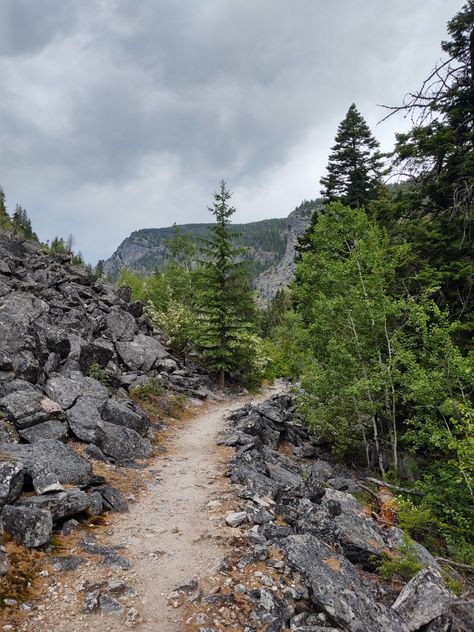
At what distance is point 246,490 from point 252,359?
58.5ft

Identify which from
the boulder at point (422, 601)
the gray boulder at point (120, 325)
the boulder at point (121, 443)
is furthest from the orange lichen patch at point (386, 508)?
the gray boulder at point (120, 325)

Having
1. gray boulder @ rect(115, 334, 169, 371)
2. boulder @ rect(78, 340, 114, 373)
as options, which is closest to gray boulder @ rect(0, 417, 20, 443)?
boulder @ rect(78, 340, 114, 373)

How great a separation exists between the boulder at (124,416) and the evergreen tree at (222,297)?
1107 centimetres

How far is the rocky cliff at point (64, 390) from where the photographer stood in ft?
21.6

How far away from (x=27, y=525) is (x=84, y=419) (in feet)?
16.2

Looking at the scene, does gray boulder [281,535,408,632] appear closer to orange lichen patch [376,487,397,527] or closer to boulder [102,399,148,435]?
orange lichen patch [376,487,397,527]

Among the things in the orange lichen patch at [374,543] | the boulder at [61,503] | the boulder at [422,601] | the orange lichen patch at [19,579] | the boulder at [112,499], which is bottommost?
the orange lichen patch at [374,543]

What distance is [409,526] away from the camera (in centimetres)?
869

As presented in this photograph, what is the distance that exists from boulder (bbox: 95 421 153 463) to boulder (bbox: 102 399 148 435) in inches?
22.5

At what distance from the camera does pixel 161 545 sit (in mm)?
6410

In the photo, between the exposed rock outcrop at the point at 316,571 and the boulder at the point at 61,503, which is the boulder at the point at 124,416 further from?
the boulder at the point at 61,503

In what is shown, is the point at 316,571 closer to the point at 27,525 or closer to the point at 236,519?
the point at 236,519

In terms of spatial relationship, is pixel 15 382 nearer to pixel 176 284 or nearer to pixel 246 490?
pixel 246 490

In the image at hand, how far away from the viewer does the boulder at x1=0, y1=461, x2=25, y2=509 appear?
19.8ft
